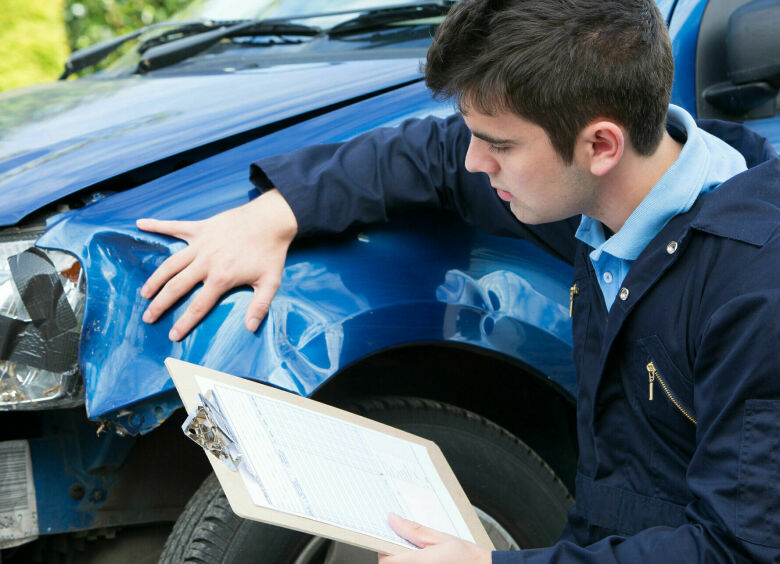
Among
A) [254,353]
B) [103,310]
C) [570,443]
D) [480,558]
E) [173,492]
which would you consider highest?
[103,310]

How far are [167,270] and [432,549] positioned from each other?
0.65 metres

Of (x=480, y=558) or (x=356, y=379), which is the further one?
(x=356, y=379)

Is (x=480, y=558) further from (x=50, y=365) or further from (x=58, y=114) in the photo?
(x=58, y=114)

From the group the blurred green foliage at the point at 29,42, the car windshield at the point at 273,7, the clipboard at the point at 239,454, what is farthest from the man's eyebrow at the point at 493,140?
the blurred green foliage at the point at 29,42

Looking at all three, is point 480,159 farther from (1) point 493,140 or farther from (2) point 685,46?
(2) point 685,46

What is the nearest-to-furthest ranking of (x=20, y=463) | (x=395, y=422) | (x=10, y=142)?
(x=20, y=463), (x=395, y=422), (x=10, y=142)

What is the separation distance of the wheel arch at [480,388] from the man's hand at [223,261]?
0.26 meters

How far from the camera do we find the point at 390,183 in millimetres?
1707

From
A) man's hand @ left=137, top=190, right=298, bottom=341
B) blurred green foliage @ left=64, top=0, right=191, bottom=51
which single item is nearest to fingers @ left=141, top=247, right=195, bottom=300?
man's hand @ left=137, top=190, right=298, bottom=341

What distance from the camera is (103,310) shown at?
1.46 meters

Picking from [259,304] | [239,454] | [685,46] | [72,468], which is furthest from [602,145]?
[72,468]

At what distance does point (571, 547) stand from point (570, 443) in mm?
813

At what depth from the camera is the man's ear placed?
137cm

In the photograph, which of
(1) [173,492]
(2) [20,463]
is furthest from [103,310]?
(1) [173,492]
